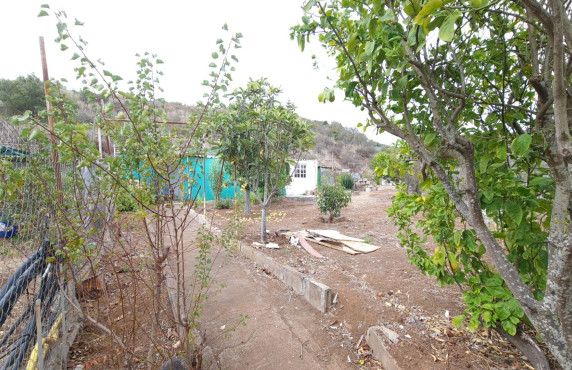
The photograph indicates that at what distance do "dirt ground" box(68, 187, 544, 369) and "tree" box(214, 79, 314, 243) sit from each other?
2.20 metres

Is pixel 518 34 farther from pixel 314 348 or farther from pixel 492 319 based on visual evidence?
pixel 314 348

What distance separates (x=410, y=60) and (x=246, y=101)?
4.85m

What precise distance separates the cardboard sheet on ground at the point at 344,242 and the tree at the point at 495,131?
3.02 m

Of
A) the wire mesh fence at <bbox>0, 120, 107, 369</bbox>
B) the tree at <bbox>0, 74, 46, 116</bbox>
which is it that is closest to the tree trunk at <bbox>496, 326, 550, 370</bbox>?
the wire mesh fence at <bbox>0, 120, 107, 369</bbox>

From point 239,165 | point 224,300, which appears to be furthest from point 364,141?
point 224,300

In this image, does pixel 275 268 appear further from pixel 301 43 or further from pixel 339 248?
pixel 301 43

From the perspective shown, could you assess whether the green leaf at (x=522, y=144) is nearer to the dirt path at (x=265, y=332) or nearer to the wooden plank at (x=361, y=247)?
the dirt path at (x=265, y=332)

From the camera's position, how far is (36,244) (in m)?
2.40

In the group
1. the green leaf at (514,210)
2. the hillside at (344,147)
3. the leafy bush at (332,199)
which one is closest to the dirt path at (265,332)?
the green leaf at (514,210)

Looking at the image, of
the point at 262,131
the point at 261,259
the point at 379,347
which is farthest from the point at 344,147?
the point at 379,347

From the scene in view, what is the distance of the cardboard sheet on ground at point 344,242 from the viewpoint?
523 centimetres

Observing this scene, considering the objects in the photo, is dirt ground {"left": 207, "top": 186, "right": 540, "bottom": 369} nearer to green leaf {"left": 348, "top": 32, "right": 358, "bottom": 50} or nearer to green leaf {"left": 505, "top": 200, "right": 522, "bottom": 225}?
green leaf {"left": 505, "top": 200, "right": 522, "bottom": 225}

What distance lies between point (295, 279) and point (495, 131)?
2868 millimetres

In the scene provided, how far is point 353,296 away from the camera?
3.36m
